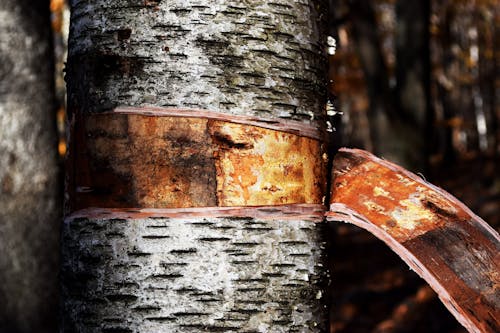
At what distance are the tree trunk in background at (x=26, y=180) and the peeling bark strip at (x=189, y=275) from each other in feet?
10.6

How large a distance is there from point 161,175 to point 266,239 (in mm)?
220

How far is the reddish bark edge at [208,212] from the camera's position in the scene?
1.04 m

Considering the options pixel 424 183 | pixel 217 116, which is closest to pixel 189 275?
pixel 217 116

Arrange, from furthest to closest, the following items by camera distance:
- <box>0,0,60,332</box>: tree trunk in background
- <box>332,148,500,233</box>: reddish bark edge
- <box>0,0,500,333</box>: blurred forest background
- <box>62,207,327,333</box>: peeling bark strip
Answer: <box>0,0,500,333</box>: blurred forest background < <box>0,0,60,332</box>: tree trunk in background < <box>332,148,500,233</box>: reddish bark edge < <box>62,207,327,333</box>: peeling bark strip

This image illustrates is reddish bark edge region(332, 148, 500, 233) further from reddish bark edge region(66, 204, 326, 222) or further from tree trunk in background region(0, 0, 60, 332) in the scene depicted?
tree trunk in background region(0, 0, 60, 332)

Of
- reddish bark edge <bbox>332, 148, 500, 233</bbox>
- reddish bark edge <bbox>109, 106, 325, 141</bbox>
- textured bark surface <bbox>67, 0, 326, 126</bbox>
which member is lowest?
reddish bark edge <bbox>332, 148, 500, 233</bbox>

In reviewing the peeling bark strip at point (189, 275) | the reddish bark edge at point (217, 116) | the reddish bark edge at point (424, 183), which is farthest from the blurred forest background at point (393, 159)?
the peeling bark strip at point (189, 275)

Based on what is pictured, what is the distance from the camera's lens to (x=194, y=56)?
1062mm

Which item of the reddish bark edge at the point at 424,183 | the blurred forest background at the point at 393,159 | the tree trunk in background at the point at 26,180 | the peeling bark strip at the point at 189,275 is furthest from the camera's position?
the blurred forest background at the point at 393,159

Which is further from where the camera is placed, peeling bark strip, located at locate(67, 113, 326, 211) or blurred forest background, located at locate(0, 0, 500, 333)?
blurred forest background, located at locate(0, 0, 500, 333)

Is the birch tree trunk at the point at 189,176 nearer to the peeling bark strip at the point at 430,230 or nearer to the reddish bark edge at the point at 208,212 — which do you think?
the reddish bark edge at the point at 208,212

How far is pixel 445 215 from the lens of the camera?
1.18 m

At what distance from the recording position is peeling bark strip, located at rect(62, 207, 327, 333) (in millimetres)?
1026

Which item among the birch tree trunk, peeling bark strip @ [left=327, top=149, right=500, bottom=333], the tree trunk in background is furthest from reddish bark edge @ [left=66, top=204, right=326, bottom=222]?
Result: the tree trunk in background
